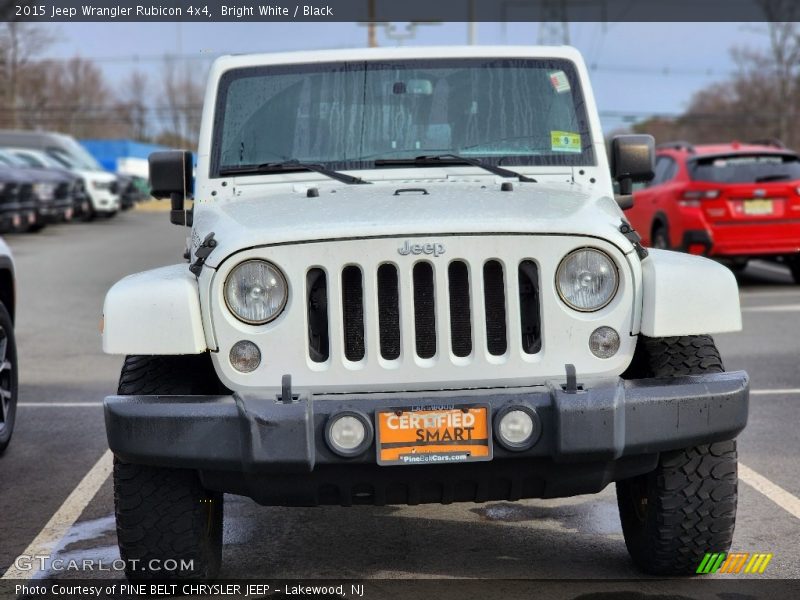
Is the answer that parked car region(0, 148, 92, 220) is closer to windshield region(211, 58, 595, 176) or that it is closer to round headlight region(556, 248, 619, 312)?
windshield region(211, 58, 595, 176)

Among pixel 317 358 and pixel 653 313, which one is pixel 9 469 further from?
pixel 653 313

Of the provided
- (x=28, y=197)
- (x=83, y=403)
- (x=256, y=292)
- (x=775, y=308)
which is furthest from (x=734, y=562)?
(x=28, y=197)

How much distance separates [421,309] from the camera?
171 inches

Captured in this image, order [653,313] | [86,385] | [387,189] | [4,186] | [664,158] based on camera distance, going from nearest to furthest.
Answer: [653,313]
[387,189]
[86,385]
[664,158]
[4,186]

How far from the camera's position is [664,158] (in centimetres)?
1614

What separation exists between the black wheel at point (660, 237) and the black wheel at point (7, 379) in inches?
384

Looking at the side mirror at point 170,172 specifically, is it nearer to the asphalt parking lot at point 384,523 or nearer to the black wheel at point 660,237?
the asphalt parking lot at point 384,523

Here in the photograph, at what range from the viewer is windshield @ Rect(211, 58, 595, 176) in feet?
18.5

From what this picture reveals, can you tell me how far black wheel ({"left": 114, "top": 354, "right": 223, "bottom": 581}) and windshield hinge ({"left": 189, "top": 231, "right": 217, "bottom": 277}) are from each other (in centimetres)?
33

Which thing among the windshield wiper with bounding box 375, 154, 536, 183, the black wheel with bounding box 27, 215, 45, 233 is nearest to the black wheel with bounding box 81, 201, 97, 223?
the black wheel with bounding box 27, 215, 45, 233

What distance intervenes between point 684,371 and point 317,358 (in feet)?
4.14

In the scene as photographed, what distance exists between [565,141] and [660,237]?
409 inches

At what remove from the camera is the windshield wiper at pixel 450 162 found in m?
5.46

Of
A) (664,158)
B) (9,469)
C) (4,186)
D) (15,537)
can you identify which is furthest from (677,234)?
(4,186)
